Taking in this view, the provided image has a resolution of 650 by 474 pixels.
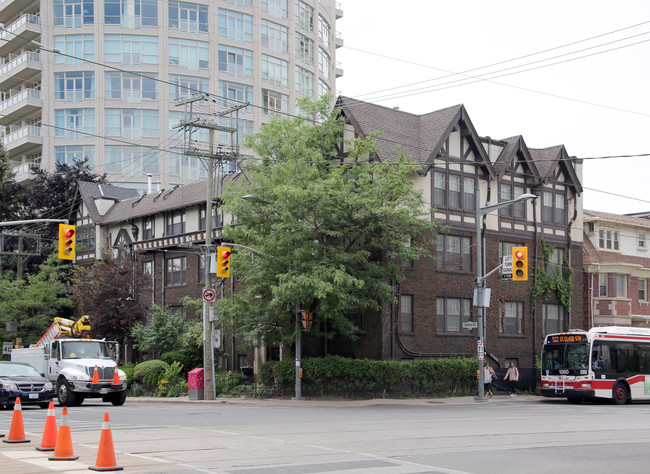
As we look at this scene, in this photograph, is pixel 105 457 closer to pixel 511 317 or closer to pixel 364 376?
pixel 364 376

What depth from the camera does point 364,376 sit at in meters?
31.5

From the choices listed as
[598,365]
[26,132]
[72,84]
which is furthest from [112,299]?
[26,132]

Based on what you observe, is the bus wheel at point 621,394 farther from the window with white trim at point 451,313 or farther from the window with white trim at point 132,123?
the window with white trim at point 132,123

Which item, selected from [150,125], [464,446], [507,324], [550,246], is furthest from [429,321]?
[150,125]

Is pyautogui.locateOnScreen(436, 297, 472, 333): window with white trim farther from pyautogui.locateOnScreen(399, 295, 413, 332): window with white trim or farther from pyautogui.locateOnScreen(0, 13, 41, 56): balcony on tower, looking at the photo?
pyautogui.locateOnScreen(0, 13, 41, 56): balcony on tower

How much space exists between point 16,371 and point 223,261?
8.44m

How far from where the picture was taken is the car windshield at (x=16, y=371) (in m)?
25.3

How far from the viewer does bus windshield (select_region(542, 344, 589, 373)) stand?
3097 cm

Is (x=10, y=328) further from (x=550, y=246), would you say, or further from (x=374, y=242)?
(x=550, y=246)

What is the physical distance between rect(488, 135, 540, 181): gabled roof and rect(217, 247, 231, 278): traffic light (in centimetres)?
1641

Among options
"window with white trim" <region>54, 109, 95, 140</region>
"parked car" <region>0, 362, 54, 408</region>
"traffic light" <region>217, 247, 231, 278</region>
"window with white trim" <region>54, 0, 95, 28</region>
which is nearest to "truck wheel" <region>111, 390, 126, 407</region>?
"parked car" <region>0, 362, 54, 408</region>

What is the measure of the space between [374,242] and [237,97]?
4417cm

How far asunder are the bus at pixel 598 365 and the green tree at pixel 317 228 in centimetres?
743

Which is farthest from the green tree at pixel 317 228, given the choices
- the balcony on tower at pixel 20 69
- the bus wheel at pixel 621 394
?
the balcony on tower at pixel 20 69
